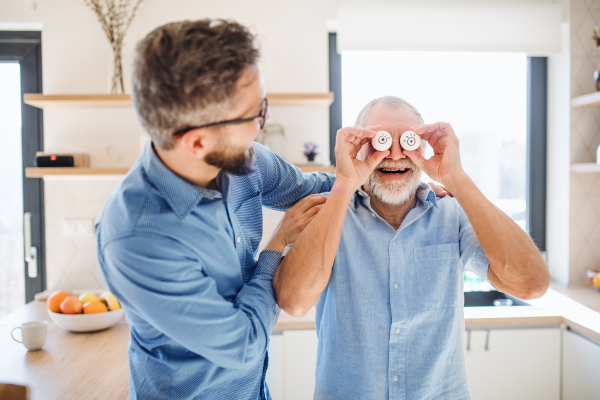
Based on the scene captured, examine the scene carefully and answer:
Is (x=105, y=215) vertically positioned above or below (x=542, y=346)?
above

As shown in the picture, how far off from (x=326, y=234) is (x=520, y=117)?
7.76ft

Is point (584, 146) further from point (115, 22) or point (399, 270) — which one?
point (115, 22)

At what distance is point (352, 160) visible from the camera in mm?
1141

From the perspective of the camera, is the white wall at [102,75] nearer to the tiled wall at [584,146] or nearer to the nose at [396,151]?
the nose at [396,151]

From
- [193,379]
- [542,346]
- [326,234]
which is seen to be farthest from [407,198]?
[542,346]

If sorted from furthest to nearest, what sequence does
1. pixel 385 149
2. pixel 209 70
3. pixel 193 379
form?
pixel 385 149, pixel 193 379, pixel 209 70

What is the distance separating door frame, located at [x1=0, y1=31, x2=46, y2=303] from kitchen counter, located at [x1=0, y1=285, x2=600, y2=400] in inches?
13.8

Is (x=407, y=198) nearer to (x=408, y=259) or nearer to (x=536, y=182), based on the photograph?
(x=408, y=259)

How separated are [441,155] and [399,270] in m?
0.36

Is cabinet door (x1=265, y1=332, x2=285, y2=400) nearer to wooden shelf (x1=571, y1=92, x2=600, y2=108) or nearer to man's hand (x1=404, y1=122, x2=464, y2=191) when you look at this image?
man's hand (x1=404, y1=122, x2=464, y2=191)

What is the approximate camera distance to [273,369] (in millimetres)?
1907

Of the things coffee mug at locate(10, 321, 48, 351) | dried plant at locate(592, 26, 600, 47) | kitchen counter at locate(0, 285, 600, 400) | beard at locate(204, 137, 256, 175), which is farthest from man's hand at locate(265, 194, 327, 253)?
dried plant at locate(592, 26, 600, 47)

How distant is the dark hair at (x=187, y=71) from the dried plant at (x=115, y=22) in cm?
166

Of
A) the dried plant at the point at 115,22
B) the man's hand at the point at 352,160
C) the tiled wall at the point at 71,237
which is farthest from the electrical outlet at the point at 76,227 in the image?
the man's hand at the point at 352,160
